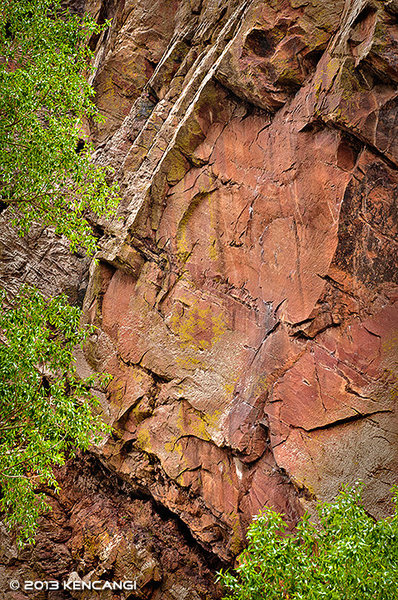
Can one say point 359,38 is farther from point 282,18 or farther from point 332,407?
point 332,407

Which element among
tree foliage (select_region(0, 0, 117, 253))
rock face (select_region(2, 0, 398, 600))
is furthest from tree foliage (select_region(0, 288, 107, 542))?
rock face (select_region(2, 0, 398, 600))

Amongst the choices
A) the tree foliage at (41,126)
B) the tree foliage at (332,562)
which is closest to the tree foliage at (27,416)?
the tree foliage at (41,126)

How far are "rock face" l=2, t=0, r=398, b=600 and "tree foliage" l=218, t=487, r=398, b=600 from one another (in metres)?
1.95

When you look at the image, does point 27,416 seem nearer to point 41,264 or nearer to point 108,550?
point 108,550

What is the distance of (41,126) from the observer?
11328 millimetres

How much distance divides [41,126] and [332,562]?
10677mm

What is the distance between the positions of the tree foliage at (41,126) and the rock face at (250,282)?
2733 millimetres

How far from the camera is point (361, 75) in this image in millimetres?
10016

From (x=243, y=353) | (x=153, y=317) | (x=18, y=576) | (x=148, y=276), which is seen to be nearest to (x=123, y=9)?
(x=148, y=276)

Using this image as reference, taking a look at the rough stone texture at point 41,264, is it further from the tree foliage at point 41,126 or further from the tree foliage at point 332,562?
the tree foliage at point 332,562

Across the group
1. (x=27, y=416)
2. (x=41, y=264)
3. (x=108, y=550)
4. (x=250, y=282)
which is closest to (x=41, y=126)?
(x=41, y=264)

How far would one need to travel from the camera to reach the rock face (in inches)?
392

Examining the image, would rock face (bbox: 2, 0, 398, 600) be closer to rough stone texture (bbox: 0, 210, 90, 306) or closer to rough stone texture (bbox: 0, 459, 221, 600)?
rough stone texture (bbox: 0, 459, 221, 600)

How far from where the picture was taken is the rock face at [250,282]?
392 inches
